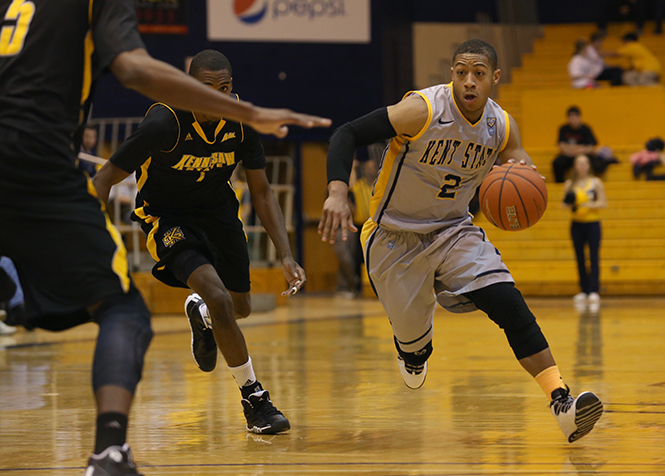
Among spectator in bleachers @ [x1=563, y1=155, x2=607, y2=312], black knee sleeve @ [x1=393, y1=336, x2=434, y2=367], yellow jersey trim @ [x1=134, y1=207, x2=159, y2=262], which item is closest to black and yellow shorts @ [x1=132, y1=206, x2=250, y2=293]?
yellow jersey trim @ [x1=134, y1=207, x2=159, y2=262]

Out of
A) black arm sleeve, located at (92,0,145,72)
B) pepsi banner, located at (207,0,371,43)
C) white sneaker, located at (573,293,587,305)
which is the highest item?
pepsi banner, located at (207,0,371,43)

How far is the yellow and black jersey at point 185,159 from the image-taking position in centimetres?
396

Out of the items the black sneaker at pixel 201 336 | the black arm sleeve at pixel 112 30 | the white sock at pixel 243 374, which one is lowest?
the white sock at pixel 243 374

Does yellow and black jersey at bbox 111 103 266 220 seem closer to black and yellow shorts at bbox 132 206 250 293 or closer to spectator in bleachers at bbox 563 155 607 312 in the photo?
black and yellow shorts at bbox 132 206 250 293

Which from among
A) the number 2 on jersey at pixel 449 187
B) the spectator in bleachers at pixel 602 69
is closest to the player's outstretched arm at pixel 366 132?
the number 2 on jersey at pixel 449 187

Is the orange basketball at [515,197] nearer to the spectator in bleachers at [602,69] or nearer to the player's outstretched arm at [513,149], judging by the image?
the player's outstretched arm at [513,149]

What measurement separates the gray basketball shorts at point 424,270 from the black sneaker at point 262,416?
77 centimetres

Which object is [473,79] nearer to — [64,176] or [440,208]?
[440,208]

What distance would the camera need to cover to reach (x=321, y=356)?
6.90 m

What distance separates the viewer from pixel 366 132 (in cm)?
392

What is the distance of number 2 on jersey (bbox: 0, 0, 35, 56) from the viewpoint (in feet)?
8.67

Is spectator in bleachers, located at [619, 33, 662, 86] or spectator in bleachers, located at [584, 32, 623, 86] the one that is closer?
spectator in bleachers, located at [619, 33, 662, 86]

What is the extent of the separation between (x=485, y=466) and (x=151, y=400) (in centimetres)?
233

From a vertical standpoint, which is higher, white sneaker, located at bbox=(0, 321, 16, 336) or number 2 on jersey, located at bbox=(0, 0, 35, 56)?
number 2 on jersey, located at bbox=(0, 0, 35, 56)
